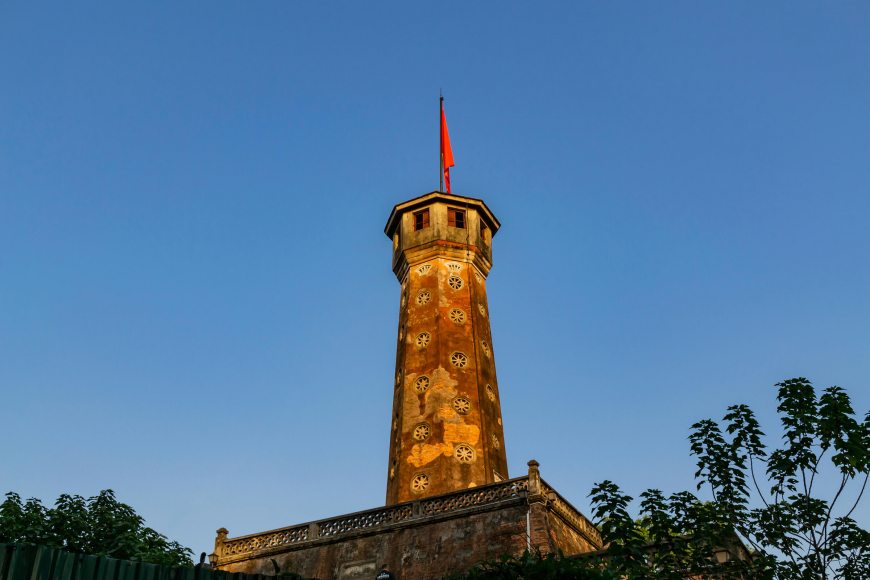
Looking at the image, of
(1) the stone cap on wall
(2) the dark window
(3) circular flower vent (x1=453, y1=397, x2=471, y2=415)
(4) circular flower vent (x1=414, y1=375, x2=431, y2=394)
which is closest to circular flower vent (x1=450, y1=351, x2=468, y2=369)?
(4) circular flower vent (x1=414, y1=375, x2=431, y2=394)

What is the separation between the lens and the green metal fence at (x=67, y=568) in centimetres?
1028

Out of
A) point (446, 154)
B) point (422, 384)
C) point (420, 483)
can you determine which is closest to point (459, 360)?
point (422, 384)

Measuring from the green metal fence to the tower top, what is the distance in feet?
86.1

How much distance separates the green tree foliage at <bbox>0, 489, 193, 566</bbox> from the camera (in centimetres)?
2623

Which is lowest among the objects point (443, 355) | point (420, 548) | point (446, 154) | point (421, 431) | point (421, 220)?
point (420, 548)

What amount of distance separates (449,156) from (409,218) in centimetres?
592

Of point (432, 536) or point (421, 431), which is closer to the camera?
point (432, 536)

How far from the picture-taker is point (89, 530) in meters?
27.5

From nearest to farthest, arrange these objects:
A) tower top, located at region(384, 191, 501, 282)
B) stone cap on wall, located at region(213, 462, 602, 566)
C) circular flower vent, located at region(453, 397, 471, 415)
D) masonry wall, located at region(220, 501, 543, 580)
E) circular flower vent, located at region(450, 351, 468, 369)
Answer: masonry wall, located at region(220, 501, 543, 580)
stone cap on wall, located at region(213, 462, 602, 566)
circular flower vent, located at region(453, 397, 471, 415)
circular flower vent, located at region(450, 351, 468, 369)
tower top, located at region(384, 191, 501, 282)

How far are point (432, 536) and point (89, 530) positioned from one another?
12182 mm

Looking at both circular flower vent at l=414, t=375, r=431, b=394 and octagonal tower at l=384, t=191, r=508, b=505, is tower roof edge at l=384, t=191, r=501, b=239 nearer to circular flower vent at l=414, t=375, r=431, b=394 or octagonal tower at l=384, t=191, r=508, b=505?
octagonal tower at l=384, t=191, r=508, b=505

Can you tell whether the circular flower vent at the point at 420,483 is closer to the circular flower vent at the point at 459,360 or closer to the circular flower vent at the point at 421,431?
the circular flower vent at the point at 421,431

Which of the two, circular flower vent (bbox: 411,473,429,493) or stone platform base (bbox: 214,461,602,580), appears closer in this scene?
stone platform base (bbox: 214,461,602,580)

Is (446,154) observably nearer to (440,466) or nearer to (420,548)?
(440,466)
